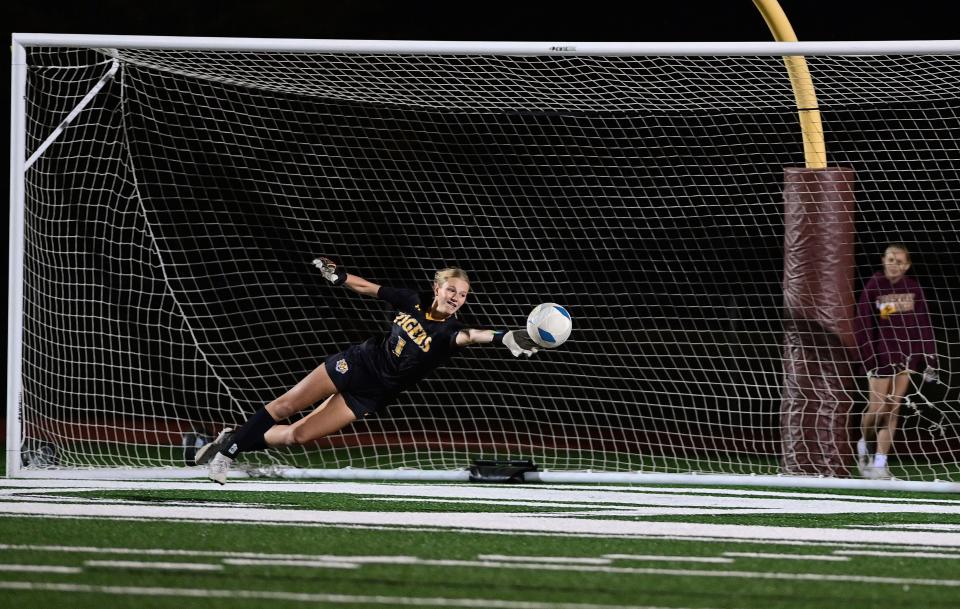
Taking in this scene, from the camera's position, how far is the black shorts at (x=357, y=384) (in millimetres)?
8180

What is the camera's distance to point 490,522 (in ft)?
19.3

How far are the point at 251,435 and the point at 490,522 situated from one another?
2306 millimetres

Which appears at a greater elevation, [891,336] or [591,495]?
[891,336]

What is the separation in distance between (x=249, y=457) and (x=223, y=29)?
837cm

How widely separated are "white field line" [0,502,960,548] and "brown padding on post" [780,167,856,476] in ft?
10.7

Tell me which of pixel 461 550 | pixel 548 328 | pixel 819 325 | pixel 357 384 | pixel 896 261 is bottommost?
pixel 461 550

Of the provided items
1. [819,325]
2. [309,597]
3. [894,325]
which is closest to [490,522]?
[309,597]

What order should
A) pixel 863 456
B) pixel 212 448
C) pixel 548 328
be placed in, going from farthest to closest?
pixel 863 456
pixel 212 448
pixel 548 328

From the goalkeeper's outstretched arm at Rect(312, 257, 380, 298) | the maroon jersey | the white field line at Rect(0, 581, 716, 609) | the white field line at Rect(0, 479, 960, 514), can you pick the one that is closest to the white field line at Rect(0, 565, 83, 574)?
the white field line at Rect(0, 581, 716, 609)

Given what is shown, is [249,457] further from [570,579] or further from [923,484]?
[570,579]

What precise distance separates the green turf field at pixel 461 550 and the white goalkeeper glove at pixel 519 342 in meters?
0.80

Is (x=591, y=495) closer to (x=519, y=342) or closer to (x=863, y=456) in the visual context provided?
(x=519, y=342)

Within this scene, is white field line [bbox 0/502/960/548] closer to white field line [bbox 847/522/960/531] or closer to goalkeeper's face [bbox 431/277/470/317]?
white field line [bbox 847/522/960/531]

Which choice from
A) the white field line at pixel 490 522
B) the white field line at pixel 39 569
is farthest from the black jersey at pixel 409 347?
the white field line at pixel 39 569
